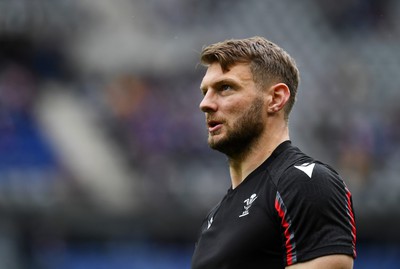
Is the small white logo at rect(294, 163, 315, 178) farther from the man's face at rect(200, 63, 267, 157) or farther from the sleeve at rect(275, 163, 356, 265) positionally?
the man's face at rect(200, 63, 267, 157)

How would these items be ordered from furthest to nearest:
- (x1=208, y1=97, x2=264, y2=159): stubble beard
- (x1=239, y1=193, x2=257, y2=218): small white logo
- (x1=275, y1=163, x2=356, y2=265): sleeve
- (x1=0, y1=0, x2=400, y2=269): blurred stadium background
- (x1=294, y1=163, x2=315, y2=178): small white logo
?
(x1=0, y1=0, x2=400, y2=269): blurred stadium background
(x1=208, y1=97, x2=264, y2=159): stubble beard
(x1=239, y1=193, x2=257, y2=218): small white logo
(x1=294, y1=163, x2=315, y2=178): small white logo
(x1=275, y1=163, x2=356, y2=265): sleeve

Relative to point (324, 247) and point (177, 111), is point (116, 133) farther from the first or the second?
point (324, 247)

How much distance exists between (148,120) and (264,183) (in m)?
9.53

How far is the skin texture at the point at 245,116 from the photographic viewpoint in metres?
3.51

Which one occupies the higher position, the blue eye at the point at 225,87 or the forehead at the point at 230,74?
the forehead at the point at 230,74

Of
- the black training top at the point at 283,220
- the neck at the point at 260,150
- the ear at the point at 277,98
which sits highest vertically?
the ear at the point at 277,98

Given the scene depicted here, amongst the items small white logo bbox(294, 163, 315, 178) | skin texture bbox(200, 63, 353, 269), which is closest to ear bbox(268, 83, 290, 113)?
skin texture bbox(200, 63, 353, 269)

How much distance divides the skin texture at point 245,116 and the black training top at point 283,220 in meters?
0.10

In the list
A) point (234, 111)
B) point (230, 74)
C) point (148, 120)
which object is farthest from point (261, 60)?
point (148, 120)

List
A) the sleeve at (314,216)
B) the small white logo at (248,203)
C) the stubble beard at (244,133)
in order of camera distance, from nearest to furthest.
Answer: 1. the sleeve at (314,216)
2. the small white logo at (248,203)
3. the stubble beard at (244,133)

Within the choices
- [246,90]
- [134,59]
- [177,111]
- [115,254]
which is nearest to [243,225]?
[246,90]

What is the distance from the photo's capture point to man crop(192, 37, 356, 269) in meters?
3.02

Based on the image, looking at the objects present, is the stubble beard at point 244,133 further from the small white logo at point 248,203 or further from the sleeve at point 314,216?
the sleeve at point 314,216

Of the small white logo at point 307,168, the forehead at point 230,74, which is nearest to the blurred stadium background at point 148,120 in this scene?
the forehead at point 230,74
